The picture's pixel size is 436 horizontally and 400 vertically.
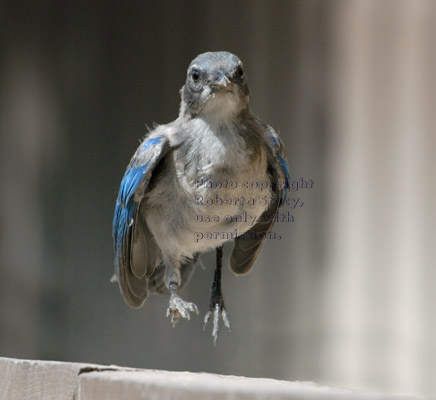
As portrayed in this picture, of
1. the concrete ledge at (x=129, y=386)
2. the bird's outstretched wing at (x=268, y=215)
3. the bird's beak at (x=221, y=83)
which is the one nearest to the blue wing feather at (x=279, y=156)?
the bird's outstretched wing at (x=268, y=215)

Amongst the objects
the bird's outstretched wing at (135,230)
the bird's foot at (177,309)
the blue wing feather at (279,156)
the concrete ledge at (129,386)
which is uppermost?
the blue wing feather at (279,156)

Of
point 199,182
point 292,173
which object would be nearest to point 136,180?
point 199,182

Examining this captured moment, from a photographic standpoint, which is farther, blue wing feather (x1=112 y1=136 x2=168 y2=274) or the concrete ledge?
blue wing feather (x1=112 y1=136 x2=168 y2=274)

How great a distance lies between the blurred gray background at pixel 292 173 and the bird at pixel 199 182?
2.41 m

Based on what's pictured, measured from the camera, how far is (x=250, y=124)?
3475 millimetres

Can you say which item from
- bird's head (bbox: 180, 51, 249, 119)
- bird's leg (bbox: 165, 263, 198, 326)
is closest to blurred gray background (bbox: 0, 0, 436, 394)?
bird's leg (bbox: 165, 263, 198, 326)

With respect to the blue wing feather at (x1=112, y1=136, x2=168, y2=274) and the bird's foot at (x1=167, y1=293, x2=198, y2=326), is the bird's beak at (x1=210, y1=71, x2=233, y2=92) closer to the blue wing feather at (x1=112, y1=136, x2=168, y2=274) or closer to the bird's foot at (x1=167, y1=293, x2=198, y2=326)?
the blue wing feather at (x1=112, y1=136, x2=168, y2=274)

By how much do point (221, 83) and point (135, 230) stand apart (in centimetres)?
89

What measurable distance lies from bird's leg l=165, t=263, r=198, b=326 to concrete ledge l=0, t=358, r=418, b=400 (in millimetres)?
816

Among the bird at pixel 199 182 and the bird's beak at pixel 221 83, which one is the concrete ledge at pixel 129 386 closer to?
the bird at pixel 199 182

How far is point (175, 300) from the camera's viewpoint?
135 inches

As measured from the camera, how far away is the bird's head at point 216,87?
10.5 feet

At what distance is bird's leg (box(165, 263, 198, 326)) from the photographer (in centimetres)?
336

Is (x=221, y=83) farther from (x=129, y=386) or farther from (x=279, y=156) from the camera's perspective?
(x=129, y=386)
